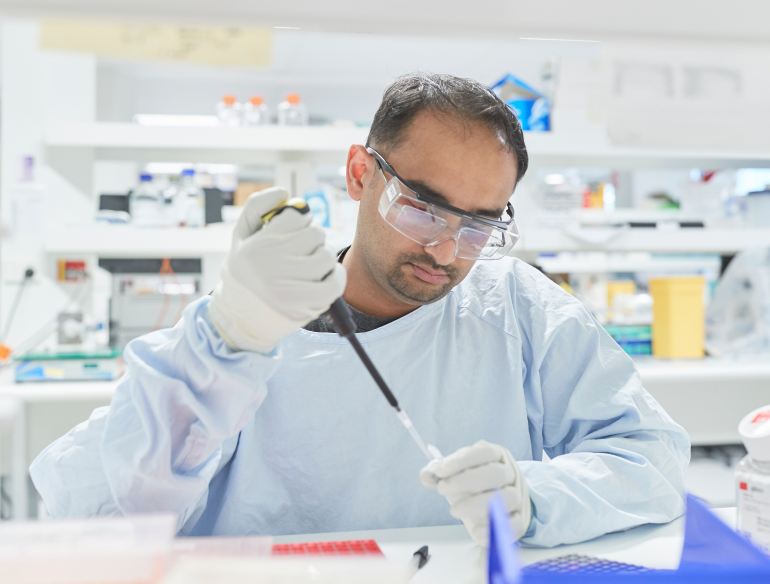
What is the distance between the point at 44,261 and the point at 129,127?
836mm

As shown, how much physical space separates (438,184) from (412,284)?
194 millimetres

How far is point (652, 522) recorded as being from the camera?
0.94 m

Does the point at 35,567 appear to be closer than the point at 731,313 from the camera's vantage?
Yes

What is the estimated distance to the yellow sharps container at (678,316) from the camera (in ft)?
8.54

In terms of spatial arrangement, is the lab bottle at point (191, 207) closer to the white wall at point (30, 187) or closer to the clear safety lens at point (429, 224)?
the white wall at point (30, 187)

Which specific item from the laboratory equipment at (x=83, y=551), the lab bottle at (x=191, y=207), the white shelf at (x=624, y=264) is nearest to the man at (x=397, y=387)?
the laboratory equipment at (x=83, y=551)

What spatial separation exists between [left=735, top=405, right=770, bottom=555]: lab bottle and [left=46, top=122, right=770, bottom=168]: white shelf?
178 cm

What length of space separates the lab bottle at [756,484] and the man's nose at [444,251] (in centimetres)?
52

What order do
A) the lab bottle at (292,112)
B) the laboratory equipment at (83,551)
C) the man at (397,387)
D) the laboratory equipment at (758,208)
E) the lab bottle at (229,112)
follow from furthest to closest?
the laboratory equipment at (758,208) → the lab bottle at (292,112) → the lab bottle at (229,112) → the man at (397,387) → the laboratory equipment at (83,551)

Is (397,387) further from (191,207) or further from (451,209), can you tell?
(191,207)

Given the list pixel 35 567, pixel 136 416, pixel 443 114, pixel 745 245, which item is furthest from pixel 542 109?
pixel 35 567

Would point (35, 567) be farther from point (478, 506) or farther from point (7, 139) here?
point (7, 139)

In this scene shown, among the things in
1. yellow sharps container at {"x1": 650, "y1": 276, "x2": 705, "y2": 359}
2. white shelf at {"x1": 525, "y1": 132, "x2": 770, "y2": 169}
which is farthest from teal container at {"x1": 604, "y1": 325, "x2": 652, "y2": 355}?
white shelf at {"x1": 525, "y1": 132, "x2": 770, "y2": 169}

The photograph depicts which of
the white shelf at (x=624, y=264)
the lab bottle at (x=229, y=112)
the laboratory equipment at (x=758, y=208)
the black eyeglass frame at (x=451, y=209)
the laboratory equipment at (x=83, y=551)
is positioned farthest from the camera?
the white shelf at (x=624, y=264)
